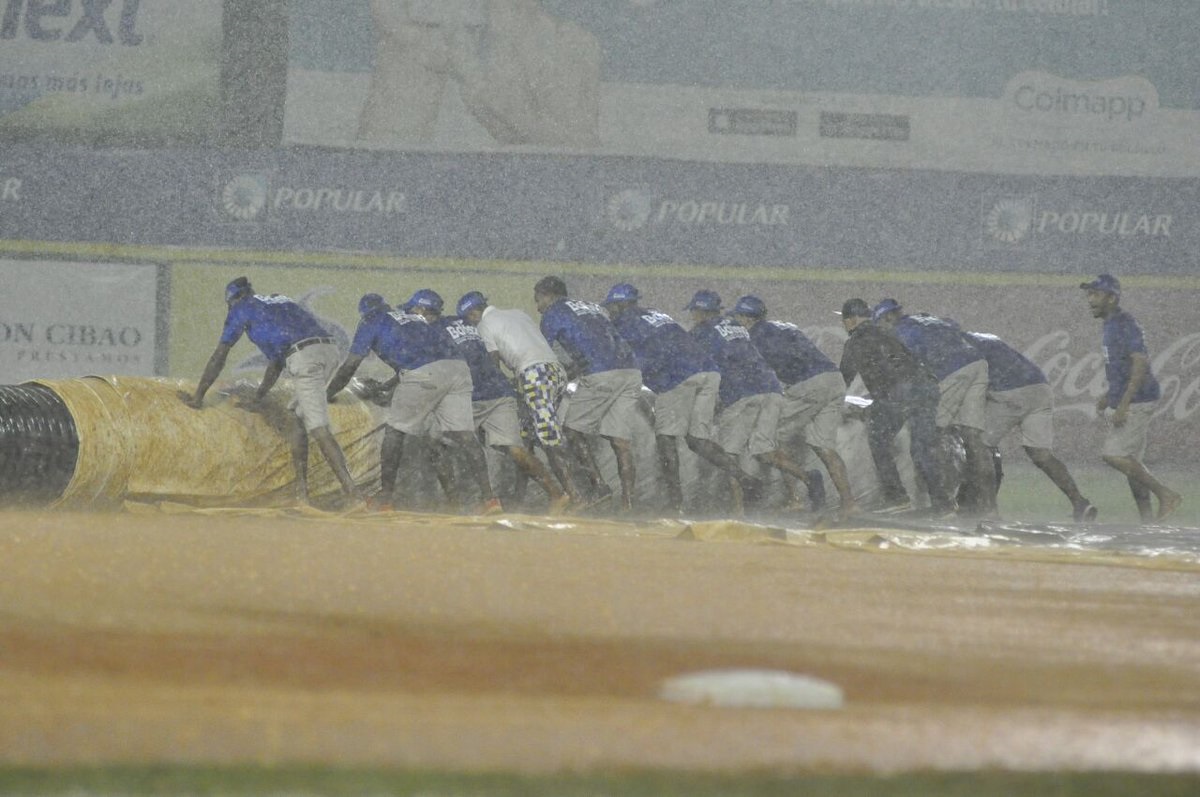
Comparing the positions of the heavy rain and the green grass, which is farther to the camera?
the heavy rain

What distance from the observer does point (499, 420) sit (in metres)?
9.12

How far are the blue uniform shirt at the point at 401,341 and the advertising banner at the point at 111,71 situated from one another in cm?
699

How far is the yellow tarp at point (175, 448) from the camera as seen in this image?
817 centimetres

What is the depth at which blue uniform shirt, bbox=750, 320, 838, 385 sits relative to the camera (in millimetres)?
9758

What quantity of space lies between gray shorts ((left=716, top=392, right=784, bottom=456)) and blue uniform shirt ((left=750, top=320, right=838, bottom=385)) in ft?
0.93

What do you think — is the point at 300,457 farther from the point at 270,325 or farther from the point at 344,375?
the point at 270,325

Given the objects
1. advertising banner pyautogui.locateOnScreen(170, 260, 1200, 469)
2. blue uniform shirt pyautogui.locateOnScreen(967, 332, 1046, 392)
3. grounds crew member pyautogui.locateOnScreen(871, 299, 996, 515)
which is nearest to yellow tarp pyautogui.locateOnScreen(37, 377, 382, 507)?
grounds crew member pyautogui.locateOnScreen(871, 299, 996, 515)

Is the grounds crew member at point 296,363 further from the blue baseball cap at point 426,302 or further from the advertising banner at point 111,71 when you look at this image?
the advertising banner at point 111,71

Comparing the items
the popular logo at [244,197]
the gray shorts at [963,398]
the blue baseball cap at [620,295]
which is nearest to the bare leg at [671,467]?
the blue baseball cap at [620,295]

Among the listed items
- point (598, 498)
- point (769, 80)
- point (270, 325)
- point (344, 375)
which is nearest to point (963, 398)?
point (598, 498)

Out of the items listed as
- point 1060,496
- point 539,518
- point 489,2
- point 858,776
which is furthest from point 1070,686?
point 489,2

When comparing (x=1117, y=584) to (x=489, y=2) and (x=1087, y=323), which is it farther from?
(x=489, y=2)

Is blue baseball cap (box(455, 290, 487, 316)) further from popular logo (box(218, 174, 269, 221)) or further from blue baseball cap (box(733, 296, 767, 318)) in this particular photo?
popular logo (box(218, 174, 269, 221))

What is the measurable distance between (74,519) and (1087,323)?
36.2ft
